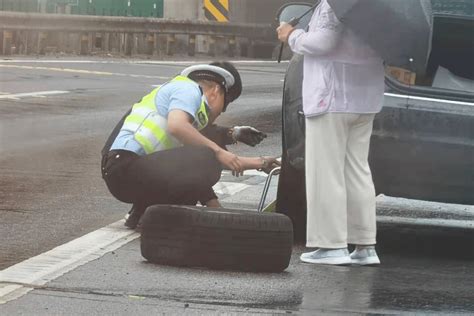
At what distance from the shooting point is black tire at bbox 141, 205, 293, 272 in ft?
21.2

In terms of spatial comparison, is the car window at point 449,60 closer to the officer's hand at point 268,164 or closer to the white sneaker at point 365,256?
the officer's hand at point 268,164

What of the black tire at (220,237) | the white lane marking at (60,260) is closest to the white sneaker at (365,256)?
the black tire at (220,237)

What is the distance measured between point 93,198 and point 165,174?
207 centimetres

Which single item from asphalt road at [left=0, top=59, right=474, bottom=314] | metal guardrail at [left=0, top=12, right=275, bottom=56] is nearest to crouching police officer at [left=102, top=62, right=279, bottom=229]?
asphalt road at [left=0, top=59, right=474, bottom=314]

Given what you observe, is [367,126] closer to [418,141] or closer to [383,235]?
[418,141]

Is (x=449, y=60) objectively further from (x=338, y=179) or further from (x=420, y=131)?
(x=338, y=179)

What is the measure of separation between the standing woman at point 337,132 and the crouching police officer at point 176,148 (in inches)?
15.5

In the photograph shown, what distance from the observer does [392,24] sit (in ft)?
21.2

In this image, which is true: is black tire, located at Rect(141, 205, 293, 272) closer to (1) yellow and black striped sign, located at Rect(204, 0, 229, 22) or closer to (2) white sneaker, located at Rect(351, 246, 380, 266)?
(2) white sneaker, located at Rect(351, 246, 380, 266)

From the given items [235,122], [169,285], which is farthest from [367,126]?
[235,122]

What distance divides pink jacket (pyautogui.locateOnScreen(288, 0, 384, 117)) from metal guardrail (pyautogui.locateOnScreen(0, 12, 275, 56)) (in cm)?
2023

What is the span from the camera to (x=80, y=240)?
7223 millimetres

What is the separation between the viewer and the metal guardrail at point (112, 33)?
27109 millimetres

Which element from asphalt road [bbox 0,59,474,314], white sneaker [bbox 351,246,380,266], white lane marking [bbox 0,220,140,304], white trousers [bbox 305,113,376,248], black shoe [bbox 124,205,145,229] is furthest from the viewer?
black shoe [bbox 124,205,145,229]
